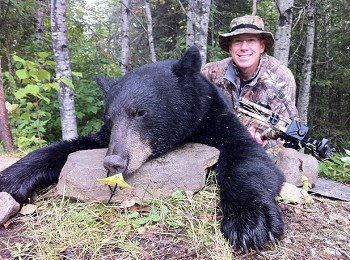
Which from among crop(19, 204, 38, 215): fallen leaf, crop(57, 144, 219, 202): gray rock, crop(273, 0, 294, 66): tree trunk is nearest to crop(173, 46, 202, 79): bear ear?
crop(57, 144, 219, 202): gray rock

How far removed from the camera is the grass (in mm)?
1520

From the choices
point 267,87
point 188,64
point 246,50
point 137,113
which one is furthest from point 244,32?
point 137,113

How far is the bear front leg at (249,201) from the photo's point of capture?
5.20 ft

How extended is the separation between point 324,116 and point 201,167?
476 inches

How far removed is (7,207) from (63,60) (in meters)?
3.49

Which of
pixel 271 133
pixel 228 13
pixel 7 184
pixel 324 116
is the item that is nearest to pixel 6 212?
pixel 7 184

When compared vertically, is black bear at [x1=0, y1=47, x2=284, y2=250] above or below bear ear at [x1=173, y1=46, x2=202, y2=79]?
below

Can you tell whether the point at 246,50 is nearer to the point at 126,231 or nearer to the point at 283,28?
the point at 283,28

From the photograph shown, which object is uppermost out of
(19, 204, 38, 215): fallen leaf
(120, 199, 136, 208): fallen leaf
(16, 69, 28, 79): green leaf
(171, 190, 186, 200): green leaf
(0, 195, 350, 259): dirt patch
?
(16, 69, 28, 79): green leaf

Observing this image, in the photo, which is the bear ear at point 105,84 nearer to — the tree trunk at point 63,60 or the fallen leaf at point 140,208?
the fallen leaf at point 140,208

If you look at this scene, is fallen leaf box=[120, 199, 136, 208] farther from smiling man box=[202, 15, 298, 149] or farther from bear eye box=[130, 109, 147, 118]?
smiling man box=[202, 15, 298, 149]

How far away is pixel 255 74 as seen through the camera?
3881 millimetres

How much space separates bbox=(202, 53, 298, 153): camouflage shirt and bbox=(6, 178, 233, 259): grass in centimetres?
216

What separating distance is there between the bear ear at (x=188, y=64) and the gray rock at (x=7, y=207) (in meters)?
1.35
